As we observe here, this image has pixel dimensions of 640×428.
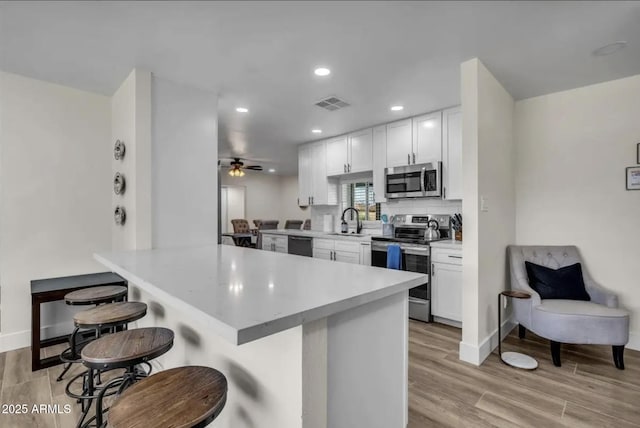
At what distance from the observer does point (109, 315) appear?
1.78 meters

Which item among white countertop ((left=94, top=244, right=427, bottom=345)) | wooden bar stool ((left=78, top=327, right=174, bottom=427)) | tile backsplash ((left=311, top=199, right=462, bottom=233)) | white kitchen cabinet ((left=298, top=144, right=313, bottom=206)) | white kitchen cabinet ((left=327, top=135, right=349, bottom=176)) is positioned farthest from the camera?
white kitchen cabinet ((left=298, top=144, right=313, bottom=206))

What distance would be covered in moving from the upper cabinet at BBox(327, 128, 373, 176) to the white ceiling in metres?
1.19

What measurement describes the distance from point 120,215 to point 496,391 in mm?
3423

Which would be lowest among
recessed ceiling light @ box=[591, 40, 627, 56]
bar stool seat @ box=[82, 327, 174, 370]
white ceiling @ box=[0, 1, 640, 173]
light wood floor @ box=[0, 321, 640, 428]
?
light wood floor @ box=[0, 321, 640, 428]

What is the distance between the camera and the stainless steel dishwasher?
187 inches

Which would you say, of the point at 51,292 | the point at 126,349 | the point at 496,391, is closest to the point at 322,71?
the point at 126,349

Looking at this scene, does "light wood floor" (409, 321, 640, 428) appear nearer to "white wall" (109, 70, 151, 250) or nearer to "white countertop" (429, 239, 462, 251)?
"white countertop" (429, 239, 462, 251)

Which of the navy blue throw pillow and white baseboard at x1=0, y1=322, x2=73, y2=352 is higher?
the navy blue throw pillow

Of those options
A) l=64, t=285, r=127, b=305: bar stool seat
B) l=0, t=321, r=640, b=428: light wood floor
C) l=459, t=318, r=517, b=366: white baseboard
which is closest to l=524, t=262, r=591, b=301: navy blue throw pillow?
l=0, t=321, r=640, b=428: light wood floor

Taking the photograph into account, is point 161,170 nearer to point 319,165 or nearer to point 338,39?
point 338,39

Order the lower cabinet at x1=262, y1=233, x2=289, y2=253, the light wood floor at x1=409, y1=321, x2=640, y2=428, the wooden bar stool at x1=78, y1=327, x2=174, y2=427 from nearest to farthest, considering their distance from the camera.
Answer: the wooden bar stool at x1=78, y1=327, x2=174, y2=427
the light wood floor at x1=409, y1=321, x2=640, y2=428
the lower cabinet at x1=262, y1=233, x2=289, y2=253

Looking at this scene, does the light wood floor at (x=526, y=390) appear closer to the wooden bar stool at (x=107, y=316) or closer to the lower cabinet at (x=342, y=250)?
the lower cabinet at (x=342, y=250)

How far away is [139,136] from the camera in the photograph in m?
2.68

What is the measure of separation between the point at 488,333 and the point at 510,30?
2.36 meters
